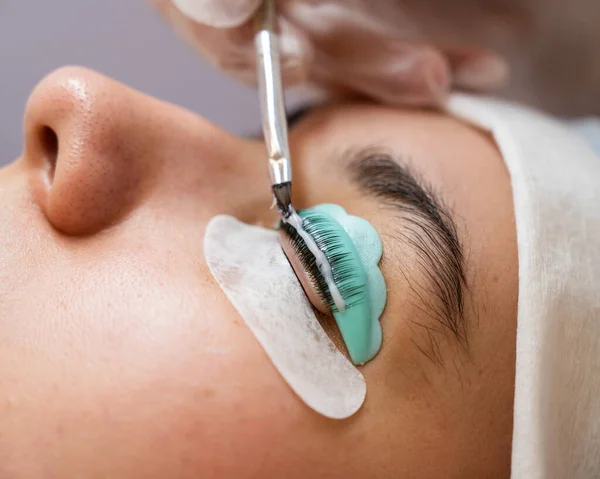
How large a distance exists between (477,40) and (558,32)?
0.58 ft

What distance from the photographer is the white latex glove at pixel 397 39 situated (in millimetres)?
794

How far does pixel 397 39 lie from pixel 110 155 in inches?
19.0

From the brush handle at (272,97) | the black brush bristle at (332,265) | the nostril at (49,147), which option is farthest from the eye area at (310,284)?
the nostril at (49,147)

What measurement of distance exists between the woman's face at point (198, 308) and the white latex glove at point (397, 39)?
6.7 inches

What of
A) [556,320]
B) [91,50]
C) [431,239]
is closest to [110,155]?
[431,239]

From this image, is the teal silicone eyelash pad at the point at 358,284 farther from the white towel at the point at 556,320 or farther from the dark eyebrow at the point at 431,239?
the white towel at the point at 556,320

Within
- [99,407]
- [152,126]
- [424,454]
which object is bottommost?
[424,454]

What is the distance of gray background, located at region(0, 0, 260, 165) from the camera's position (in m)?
1.19

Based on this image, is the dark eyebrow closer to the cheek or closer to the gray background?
the cheek

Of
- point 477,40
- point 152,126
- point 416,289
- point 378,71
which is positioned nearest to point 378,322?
point 416,289

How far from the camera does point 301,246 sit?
0.56 m

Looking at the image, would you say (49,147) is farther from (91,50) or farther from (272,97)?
(91,50)

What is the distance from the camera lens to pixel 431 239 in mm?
548

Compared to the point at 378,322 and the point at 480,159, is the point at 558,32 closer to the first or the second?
the point at 480,159
